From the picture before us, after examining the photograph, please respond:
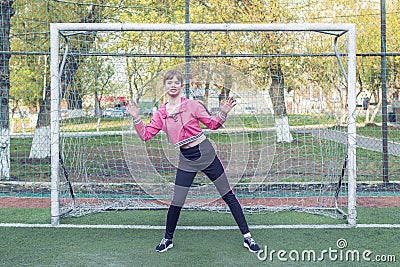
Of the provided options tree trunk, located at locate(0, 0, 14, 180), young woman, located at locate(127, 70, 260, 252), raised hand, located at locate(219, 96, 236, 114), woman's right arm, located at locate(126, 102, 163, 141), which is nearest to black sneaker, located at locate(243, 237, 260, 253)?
young woman, located at locate(127, 70, 260, 252)

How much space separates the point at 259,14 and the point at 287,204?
5.43 meters

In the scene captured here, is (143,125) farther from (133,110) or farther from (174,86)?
(174,86)

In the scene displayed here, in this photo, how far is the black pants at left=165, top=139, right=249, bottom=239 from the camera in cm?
534

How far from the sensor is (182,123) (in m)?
5.30

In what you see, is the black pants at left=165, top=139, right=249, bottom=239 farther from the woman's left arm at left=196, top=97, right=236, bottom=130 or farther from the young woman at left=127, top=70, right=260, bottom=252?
the woman's left arm at left=196, top=97, right=236, bottom=130

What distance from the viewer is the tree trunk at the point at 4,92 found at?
9.76 m

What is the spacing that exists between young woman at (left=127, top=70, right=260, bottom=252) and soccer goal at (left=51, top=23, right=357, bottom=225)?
774mm

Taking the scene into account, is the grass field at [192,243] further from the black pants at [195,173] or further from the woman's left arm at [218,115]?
the woman's left arm at [218,115]

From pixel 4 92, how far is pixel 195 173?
619cm

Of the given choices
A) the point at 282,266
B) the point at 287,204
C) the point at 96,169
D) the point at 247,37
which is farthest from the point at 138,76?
the point at 282,266

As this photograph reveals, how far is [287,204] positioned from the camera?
7785 mm

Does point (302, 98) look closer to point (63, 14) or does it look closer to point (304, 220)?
point (304, 220)

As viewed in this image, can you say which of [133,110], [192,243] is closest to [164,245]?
[192,243]

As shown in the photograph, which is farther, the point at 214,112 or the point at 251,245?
the point at 214,112
